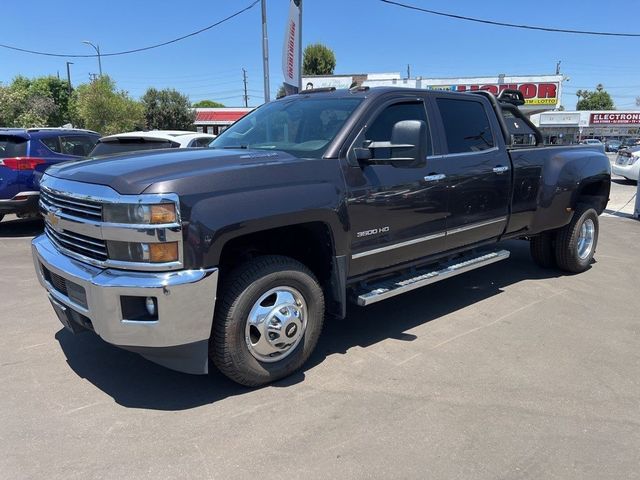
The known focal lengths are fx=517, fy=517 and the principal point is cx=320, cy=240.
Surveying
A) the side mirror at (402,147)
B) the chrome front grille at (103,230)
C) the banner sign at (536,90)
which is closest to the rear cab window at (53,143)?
the chrome front grille at (103,230)

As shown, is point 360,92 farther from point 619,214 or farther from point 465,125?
point 619,214

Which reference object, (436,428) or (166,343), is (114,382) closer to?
(166,343)

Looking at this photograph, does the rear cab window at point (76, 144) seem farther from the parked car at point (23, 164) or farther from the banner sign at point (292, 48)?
the banner sign at point (292, 48)

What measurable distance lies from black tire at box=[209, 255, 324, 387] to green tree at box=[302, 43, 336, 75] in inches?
1990

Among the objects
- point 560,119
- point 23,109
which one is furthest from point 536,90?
point 560,119

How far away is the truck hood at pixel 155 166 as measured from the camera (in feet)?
9.66

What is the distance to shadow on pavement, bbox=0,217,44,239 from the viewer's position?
9008 mm

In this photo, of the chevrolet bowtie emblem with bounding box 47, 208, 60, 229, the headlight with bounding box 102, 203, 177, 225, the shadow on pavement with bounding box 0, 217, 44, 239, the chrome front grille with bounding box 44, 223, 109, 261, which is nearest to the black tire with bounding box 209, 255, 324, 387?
the headlight with bounding box 102, 203, 177, 225

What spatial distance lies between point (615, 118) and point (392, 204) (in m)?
77.1

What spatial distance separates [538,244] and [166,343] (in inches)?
200

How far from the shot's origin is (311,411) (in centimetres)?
322

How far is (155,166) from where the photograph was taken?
3133 millimetres

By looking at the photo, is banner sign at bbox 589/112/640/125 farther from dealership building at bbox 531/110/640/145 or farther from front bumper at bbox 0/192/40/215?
front bumper at bbox 0/192/40/215

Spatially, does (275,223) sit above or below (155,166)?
below
